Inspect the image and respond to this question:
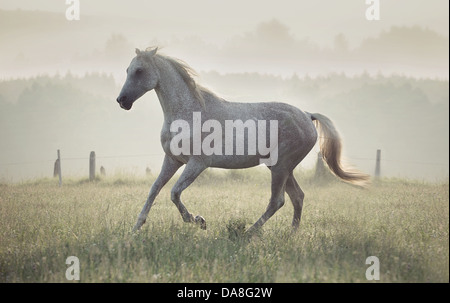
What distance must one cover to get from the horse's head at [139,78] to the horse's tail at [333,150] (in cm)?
280

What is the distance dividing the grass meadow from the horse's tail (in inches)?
28.7

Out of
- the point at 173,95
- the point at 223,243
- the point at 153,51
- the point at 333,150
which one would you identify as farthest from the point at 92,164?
the point at 223,243

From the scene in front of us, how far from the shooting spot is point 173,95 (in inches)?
245

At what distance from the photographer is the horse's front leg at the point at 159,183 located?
615 cm

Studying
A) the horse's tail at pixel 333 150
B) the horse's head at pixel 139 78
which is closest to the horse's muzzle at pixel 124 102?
the horse's head at pixel 139 78

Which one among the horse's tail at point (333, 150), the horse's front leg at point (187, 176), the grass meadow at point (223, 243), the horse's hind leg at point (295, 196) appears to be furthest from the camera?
the horse's tail at point (333, 150)

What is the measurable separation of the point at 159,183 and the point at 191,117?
42.3 inches

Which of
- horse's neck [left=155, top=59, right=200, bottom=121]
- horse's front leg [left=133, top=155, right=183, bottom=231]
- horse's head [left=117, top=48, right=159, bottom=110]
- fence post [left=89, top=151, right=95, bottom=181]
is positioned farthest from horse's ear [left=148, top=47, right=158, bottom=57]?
fence post [left=89, top=151, right=95, bottom=181]

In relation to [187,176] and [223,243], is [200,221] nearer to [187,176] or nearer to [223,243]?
[187,176]

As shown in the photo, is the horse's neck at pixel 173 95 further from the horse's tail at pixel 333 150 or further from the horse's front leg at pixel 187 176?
the horse's tail at pixel 333 150

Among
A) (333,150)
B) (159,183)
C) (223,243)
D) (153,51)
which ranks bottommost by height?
(223,243)

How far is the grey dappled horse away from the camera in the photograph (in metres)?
6.02
